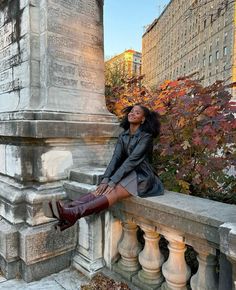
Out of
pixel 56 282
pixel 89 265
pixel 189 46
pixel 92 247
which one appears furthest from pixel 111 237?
pixel 189 46

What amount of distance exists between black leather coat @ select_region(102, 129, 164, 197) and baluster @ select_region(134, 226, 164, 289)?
36cm

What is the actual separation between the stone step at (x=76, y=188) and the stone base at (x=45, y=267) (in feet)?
2.23

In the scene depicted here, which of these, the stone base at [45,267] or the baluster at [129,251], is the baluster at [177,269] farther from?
the stone base at [45,267]

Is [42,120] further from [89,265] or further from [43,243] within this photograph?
[89,265]

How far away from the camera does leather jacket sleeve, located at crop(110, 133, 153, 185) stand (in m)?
2.36

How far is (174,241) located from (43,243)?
143 cm

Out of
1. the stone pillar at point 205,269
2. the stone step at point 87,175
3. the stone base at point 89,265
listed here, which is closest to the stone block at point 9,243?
the stone base at point 89,265

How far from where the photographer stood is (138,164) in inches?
94.9

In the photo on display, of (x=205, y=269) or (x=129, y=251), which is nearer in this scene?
(x=205, y=269)

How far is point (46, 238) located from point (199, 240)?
1.65m

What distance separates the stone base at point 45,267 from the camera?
8.83 feet

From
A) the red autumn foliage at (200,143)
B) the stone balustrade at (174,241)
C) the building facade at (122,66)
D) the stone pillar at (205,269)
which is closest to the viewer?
the stone balustrade at (174,241)

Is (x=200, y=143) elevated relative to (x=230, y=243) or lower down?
elevated

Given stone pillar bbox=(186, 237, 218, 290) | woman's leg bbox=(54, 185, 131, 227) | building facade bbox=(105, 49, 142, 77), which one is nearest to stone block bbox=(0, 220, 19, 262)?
woman's leg bbox=(54, 185, 131, 227)
